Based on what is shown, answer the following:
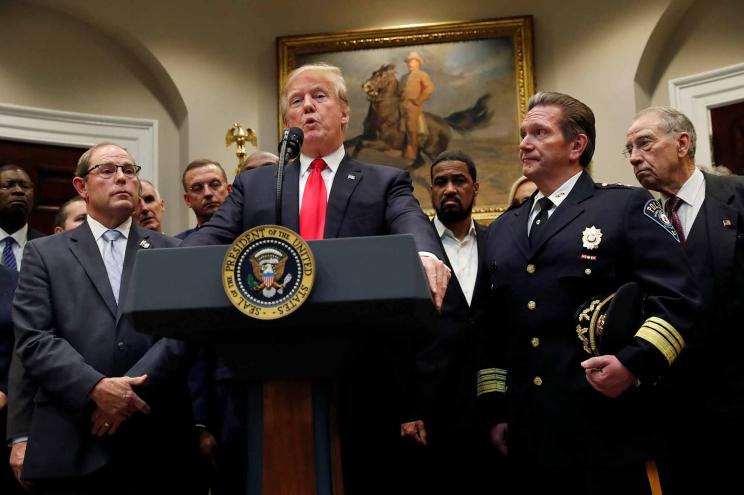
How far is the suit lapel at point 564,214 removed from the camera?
9.46 feet

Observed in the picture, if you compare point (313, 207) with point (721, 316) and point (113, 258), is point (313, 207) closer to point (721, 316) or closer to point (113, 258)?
point (113, 258)

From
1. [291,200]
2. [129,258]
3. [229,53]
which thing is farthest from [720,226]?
[229,53]

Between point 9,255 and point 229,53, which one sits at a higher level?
point 229,53

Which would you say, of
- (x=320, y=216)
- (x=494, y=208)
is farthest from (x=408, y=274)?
(x=494, y=208)

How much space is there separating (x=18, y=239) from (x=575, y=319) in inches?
158

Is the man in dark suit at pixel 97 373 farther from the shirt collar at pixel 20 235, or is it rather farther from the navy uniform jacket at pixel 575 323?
the shirt collar at pixel 20 235

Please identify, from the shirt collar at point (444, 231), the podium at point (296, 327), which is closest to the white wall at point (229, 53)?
the shirt collar at point (444, 231)

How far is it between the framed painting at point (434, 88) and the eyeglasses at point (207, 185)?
8.69ft

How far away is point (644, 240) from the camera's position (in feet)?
8.96

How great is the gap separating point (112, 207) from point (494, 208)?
4112mm

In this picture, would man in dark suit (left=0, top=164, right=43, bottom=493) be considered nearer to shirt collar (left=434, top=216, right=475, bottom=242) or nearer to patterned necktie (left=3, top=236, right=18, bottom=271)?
patterned necktie (left=3, top=236, right=18, bottom=271)

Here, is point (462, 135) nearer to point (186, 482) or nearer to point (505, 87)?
point (505, 87)

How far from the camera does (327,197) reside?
8.87ft

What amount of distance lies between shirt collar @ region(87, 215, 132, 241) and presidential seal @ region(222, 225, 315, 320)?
170 cm
